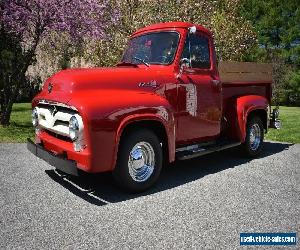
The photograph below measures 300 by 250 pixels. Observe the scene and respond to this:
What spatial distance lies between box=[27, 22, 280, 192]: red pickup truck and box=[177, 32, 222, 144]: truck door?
2 centimetres

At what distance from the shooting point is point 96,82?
511 cm

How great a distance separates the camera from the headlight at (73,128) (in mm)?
4703

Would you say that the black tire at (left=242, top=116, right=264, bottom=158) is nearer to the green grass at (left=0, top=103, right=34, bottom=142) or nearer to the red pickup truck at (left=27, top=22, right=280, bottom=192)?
the red pickup truck at (left=27, top=22, right=280, bottom=192)

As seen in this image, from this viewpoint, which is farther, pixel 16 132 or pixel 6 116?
pixel 6 116

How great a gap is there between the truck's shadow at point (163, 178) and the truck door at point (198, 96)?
61 cm

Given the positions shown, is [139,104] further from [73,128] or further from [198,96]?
[198,96]

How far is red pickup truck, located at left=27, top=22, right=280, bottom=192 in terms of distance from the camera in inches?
187

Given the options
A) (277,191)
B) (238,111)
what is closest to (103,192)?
(277,191)

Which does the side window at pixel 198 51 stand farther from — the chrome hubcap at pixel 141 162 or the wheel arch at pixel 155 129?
the chrome hubcap at pixel 141 162

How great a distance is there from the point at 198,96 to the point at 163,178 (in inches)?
56.5

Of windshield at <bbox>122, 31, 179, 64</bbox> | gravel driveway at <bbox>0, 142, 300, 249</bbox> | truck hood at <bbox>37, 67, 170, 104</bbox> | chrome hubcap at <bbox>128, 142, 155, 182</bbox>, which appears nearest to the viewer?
gravel driveway at <bbox>0, 142, 300, 249</bbox>

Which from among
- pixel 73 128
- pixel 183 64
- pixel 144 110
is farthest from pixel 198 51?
pixel 73 128

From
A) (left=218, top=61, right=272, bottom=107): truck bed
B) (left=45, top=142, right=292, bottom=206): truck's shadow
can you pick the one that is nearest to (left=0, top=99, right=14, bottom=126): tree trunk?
(left=45, top=142, right=292, bottom=206): truck's shadow

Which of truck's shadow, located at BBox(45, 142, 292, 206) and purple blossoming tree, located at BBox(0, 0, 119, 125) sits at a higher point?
purple blossoming tree, located at BBox(0, 0, 119, 125)
